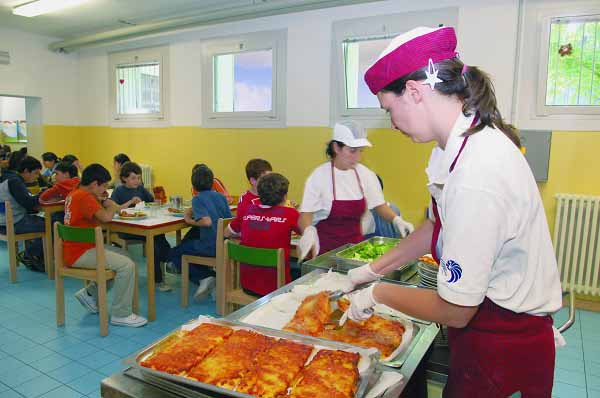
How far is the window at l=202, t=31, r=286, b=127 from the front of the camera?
17.7 feet

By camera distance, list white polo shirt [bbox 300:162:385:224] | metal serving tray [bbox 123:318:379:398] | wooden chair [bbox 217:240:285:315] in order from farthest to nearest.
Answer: white polo shirt [bbox 300:162:385:224], wooden chair [bbox 217:240:285:315], metal serving tray [bbox 123:318:379:398]

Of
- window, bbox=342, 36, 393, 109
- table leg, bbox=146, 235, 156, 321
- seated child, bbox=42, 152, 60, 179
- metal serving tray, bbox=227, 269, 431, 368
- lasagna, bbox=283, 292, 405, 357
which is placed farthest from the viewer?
seated child, bbox=42, 152, 60, 179

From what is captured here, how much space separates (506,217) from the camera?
937 millimetres

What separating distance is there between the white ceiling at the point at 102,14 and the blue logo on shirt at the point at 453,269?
489cm

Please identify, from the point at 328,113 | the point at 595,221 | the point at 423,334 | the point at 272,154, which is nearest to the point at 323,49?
the point at 328,113

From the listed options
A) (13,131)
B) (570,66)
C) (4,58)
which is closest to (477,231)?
(570,66)

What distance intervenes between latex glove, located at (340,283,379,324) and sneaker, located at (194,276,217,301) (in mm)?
2861

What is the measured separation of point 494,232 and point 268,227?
2.21 metres

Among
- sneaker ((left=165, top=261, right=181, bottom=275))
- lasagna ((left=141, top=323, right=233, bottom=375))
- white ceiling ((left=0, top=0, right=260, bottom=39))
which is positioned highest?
white ceiling ((left=0, top=0, right=260, bottom=39))

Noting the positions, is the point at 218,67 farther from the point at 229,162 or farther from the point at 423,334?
the point at 423,334

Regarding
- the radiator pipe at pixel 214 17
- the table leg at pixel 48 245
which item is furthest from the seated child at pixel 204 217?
the radiator pipe at pixel 214 17

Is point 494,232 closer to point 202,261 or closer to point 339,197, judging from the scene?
point 339,197

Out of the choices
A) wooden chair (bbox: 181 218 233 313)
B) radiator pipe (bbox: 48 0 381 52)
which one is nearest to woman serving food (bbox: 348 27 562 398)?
wooden chair (bbox: 181 218 233 313)

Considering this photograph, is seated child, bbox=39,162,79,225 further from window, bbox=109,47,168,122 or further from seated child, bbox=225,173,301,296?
seated child, bbox=225,173,301,296
